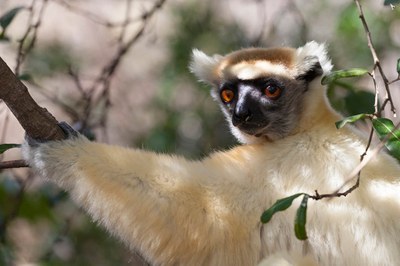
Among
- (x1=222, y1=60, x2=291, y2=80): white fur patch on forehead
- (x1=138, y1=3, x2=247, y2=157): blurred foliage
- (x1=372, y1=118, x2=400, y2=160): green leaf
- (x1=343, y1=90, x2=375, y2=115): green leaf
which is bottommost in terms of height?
(x1=138, y1=3, x2=247, y2=157): blurred foliage

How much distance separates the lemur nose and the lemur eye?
0.71 feet

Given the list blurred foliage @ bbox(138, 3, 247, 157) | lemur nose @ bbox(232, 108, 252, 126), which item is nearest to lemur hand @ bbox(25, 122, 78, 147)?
lemur nose @ bbox(232, 108, 252, 126)

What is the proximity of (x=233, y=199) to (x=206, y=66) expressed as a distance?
141 cm

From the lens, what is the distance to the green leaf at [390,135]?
3.06 meters

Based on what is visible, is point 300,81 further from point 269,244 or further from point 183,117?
point 183,117

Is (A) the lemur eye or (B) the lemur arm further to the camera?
(A) the lemur eye

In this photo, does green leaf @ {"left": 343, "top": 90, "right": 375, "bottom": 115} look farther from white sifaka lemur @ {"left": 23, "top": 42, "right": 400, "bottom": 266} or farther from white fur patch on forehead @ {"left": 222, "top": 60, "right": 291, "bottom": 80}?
white sifaka lemur @ {"left": 23, "top": 42, "right": 400, "bottom": 266}

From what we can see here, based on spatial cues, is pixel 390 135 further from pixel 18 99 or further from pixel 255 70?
pixel 18 99

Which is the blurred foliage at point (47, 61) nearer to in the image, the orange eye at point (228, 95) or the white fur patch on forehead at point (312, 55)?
the orange eye at point (228, 95)

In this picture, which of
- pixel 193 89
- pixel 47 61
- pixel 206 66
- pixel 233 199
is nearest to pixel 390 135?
pixel 233 199

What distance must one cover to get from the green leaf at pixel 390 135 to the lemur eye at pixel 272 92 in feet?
3.68

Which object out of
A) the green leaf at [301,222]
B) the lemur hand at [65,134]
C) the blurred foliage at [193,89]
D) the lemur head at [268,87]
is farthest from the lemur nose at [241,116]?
the blurred foliage at [193,89]

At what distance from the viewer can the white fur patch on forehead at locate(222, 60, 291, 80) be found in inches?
163

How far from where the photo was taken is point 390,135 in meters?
3.05
